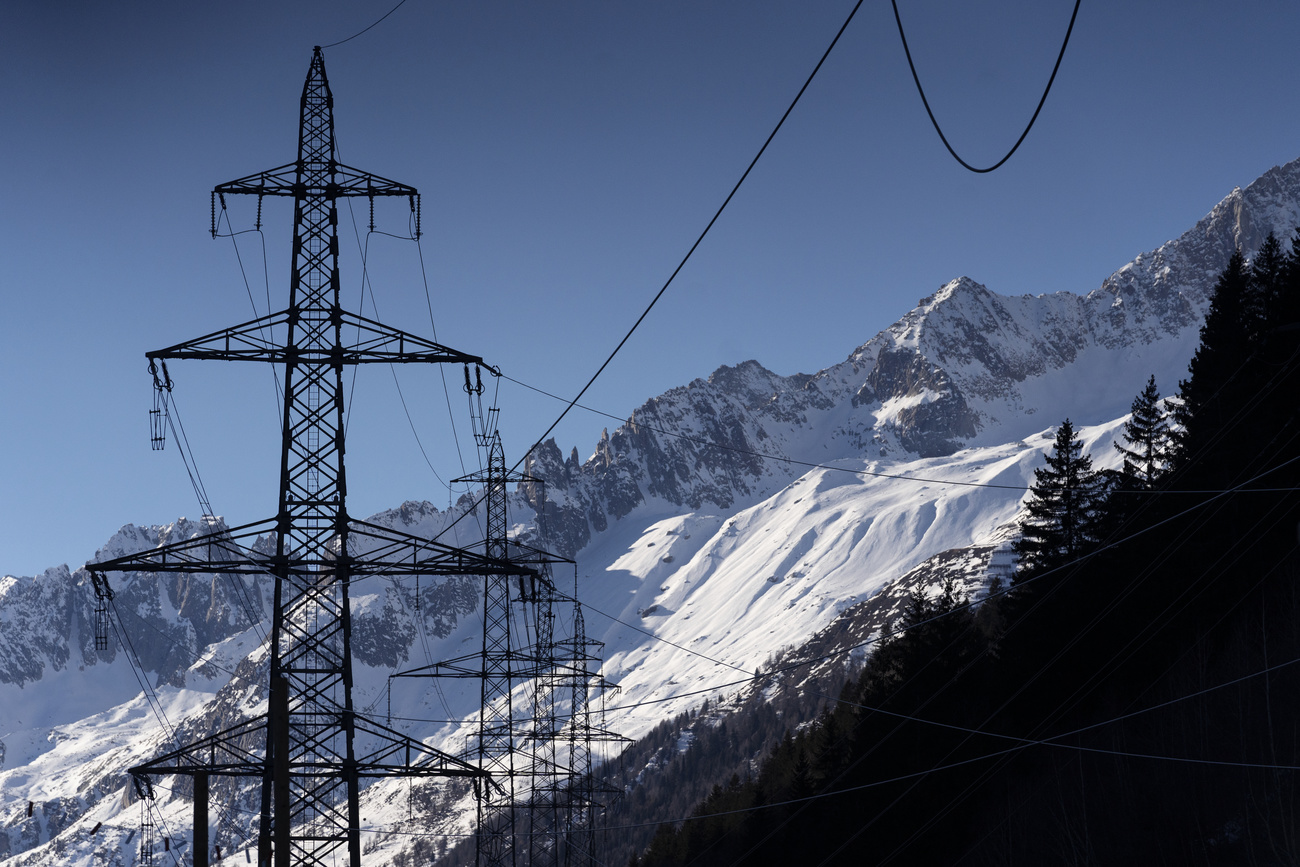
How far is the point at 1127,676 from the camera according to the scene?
4409 centimetres

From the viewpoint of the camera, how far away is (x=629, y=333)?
2061 centimetres

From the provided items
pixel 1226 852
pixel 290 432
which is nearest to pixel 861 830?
pixel 1226 852

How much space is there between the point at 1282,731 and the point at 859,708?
17.8m

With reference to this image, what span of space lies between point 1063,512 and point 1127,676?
999cm

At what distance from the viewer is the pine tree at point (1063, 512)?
48969 mm

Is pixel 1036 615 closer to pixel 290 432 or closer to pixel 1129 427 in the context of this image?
pixel 1129 427

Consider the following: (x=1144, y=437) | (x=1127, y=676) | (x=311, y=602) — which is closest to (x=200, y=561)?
(x=311, y=602)

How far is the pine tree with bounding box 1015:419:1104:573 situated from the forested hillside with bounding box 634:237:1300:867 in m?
0.12

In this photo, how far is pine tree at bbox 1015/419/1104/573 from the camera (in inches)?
1928

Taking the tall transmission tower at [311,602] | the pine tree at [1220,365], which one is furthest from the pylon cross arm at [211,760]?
the pine tree at [1220,365]

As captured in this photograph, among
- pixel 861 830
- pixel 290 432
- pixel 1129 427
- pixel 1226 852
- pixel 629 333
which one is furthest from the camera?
pixel 1129 427

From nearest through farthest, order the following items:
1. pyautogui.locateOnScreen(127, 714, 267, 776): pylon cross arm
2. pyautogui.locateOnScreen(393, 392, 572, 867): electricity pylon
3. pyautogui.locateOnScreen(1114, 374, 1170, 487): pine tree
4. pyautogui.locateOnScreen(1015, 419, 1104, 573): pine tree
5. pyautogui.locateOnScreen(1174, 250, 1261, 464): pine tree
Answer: pyautogui.locateOnScreen(127, 714, 267, 776): pylon cross arm, pyautogui.locateOnScreen(393, 392, 572, 867): electricity pylon, pyautogui.locateOnScreen(1174, 250, 1261, 464): pine tree, pyautogui.locateOnScreen(1015, 419, 1104, 573): pine tree, pyautogui.locateOnScreen(1114, 374, 1170, 487): pine tree

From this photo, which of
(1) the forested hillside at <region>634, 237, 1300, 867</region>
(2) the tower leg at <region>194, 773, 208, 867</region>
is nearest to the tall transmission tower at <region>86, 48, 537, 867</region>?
(2) the tower leg at <region>194, 773, 208, 867</region>

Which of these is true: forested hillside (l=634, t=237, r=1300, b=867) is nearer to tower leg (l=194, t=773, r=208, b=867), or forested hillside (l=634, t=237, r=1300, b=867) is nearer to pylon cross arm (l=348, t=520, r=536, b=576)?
pylon cross arm (l=348, t=520, r=536, b=576)
